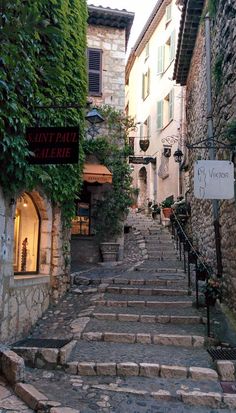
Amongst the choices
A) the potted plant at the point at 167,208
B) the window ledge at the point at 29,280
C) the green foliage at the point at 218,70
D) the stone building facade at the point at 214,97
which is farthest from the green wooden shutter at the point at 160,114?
the window ledge at the point at 29,280

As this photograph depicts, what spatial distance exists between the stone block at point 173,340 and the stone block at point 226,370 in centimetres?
92

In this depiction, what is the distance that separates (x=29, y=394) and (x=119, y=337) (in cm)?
192

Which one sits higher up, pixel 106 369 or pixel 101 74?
pixel 101 74

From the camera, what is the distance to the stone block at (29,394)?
3620mm

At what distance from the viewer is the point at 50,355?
15.1 ft

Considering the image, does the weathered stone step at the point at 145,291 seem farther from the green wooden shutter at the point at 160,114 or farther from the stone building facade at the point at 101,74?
the green wooden shutter at the point at 160,114

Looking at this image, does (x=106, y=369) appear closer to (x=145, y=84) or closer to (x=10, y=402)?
(x=10, y=402)

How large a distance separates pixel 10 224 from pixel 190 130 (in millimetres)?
7641

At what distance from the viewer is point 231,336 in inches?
211

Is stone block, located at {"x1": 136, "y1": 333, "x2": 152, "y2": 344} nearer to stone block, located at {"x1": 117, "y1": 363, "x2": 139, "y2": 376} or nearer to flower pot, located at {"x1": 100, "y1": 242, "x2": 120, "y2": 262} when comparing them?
stone block, located at {"x1": 117, "y1": 363, "x2": 139, "y2": 376}

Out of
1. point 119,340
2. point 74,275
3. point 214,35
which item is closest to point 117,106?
point 214,35

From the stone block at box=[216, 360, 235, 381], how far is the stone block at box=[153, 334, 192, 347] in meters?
0.92

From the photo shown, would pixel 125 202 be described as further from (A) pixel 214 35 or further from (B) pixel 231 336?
(B) pixel 231 336

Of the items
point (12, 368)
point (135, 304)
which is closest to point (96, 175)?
point (135, 304)
